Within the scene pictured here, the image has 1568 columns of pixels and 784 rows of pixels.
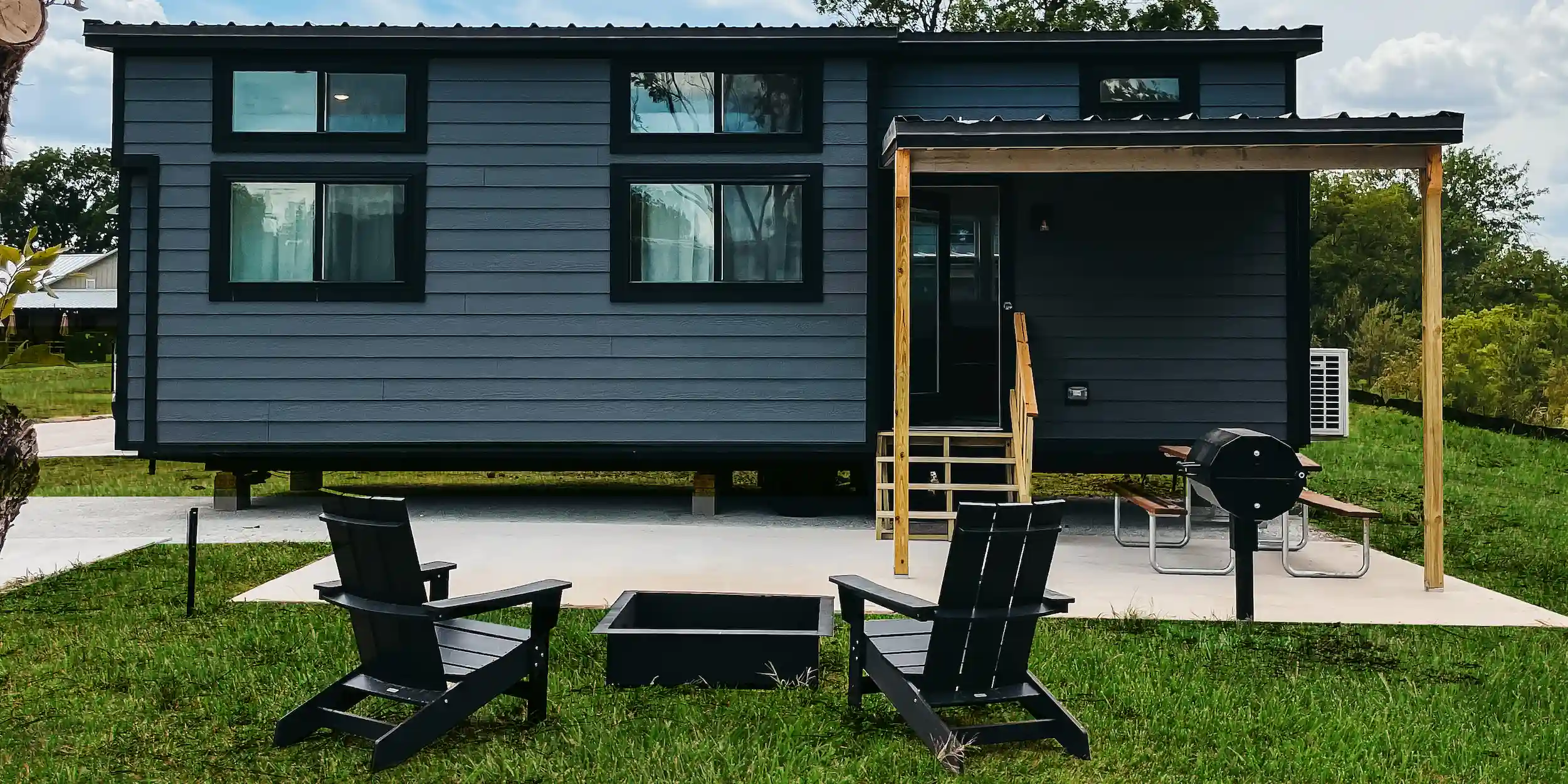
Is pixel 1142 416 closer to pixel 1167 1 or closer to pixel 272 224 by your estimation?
pixel 272 224

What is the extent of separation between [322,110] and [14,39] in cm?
600

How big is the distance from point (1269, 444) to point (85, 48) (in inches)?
326

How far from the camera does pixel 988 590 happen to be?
3.50 meters

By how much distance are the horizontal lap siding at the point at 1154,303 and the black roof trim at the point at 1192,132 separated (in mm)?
2245

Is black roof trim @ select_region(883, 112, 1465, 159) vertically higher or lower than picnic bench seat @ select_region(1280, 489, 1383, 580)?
higher

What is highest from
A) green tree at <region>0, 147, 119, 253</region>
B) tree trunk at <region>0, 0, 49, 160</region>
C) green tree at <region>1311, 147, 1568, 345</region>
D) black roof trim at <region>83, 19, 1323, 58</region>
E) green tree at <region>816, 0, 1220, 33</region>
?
green tree at <region>0, 147, 119, 253</region>

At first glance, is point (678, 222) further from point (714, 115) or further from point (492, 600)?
point (492, 600)

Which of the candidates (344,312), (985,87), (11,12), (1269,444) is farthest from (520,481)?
(11,12)

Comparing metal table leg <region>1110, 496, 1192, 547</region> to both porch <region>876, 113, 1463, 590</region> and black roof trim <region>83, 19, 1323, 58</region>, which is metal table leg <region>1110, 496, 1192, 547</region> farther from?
black roof trim <region>83, 19, 1323, 58</region>

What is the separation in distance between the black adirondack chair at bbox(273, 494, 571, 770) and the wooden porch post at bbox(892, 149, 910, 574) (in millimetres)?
2990

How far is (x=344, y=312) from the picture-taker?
859 centimetres

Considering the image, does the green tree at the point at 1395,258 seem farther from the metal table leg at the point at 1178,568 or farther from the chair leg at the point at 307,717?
the chair leg at the point at 307,717

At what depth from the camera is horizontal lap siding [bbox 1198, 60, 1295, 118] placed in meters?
8.66

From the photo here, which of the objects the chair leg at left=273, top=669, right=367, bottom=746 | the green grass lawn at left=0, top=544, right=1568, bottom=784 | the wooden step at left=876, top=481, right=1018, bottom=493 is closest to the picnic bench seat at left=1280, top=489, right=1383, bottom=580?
the green grass lawn at left=0, top=544, right=1568, bottom=784
